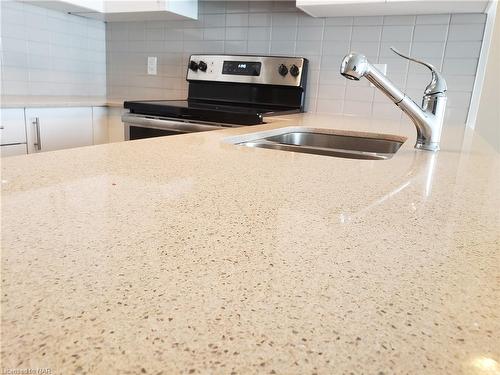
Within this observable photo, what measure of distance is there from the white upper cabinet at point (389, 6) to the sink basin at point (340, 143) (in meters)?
0.72

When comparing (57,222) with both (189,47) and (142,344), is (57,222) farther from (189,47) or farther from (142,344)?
(189,47)

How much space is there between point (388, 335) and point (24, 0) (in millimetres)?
2743

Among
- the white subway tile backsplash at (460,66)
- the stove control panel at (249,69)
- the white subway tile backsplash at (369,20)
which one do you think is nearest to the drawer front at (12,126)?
the stove control panel at (249,69)

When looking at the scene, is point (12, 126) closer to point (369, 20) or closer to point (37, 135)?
point (37, 135)

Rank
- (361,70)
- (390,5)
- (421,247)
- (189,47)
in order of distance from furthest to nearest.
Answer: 1. (189,47)
2. (390,5)
3. (361,70)
4. (421,247)

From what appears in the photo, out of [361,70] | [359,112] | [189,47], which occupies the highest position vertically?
[189,47]

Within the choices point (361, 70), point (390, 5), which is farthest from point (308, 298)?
point (390, 5)

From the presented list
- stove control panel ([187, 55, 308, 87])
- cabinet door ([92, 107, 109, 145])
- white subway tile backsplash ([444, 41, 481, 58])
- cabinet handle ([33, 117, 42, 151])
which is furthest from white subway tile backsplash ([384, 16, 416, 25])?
cabinet handle ([33, 117, 42, 151])

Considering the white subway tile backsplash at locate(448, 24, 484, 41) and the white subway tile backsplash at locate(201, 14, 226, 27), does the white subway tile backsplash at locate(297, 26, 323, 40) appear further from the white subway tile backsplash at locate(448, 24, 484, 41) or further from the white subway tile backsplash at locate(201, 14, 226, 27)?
the white subway tile backsplash at locate(448, 24, 484, 41)

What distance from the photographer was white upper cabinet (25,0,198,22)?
2.31 m

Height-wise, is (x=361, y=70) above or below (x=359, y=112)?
above

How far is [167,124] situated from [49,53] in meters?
1.17

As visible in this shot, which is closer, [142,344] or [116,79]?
[142,344]

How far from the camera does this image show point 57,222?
399mm
